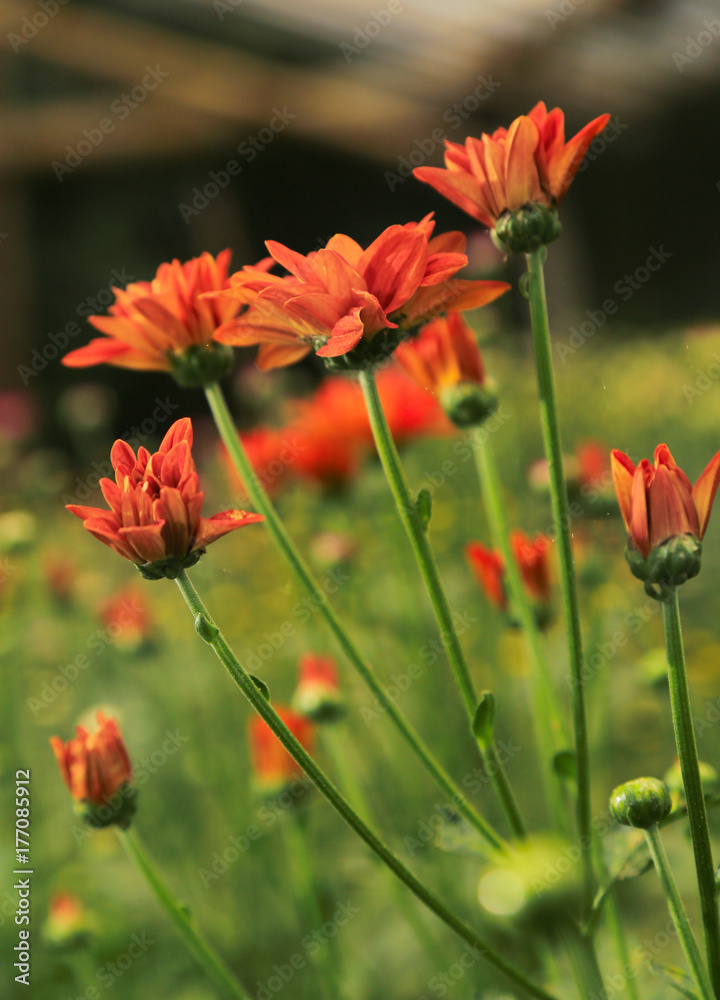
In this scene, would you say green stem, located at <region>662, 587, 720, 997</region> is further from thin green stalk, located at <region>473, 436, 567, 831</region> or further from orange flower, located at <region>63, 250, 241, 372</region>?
orange flower, located at <region>63, 250, 241, 372</region>

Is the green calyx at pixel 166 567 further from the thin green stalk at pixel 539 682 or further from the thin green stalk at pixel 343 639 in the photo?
the thin green stalk at pixel 539 682

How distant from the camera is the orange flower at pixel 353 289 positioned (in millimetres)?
277

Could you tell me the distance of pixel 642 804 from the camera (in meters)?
0.27

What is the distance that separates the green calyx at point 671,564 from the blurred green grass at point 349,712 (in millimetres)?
301

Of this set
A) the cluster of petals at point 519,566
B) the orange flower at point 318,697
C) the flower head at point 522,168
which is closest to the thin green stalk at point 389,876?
the orange flower at point 318,697

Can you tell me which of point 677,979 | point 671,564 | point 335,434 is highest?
point 335,434

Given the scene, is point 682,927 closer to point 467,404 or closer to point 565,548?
point 565,548

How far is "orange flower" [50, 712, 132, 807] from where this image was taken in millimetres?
378

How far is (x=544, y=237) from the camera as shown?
1.02 ft

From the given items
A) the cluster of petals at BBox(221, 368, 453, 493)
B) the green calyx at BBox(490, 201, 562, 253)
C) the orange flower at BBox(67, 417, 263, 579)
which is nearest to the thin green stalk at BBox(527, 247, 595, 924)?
the green calyx at BBox(490, 201, 562, 253)

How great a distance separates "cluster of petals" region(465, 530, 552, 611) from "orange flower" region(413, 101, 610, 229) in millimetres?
202

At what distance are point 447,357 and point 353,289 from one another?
0.59ft

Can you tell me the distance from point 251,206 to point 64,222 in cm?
85

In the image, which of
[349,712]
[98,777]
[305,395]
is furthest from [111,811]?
[305,395]
